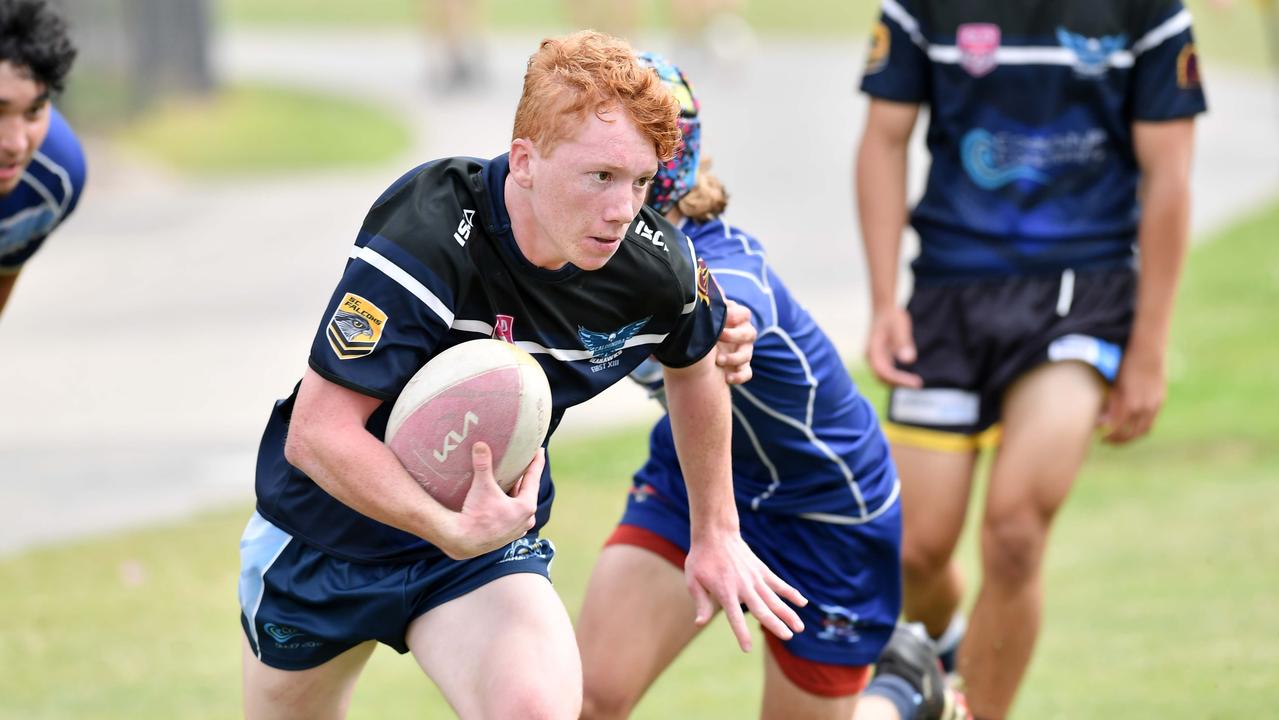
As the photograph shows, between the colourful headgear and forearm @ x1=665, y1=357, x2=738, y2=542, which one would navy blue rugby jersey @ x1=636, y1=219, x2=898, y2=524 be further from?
forearm @ x1=665, y1=357, x2=738, y2=542

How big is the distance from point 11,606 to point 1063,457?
5014 millimetres

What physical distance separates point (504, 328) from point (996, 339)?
2.19 m

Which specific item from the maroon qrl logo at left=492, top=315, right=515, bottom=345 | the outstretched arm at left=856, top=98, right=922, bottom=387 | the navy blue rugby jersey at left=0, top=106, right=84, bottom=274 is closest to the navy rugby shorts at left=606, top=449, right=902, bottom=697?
the outstretched arm at left=856, top=98, right=922, bottom=387

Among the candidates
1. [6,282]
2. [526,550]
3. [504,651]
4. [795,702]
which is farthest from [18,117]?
[795,702]

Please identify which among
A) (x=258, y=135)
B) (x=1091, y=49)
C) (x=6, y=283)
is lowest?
(x=258, y=135)

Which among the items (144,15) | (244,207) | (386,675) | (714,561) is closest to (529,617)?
(714,561)

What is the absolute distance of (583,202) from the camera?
3473mm

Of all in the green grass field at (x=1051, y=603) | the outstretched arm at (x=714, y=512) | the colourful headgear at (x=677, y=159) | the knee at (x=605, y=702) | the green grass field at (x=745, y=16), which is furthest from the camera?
the green grass field at (x=745, y=16)

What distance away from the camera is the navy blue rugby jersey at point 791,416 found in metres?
4.35

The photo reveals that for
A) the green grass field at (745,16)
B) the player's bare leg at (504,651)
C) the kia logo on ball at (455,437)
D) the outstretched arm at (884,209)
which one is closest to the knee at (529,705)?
the player's bare leg at (504,651)

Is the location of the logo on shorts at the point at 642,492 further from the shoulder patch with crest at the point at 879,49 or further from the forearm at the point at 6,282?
the forearm at the point at 6,282

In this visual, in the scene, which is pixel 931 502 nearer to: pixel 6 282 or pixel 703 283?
pixel 703 283

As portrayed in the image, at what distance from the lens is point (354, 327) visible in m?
3.43

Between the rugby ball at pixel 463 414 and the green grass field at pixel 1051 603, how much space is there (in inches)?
119
